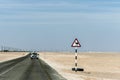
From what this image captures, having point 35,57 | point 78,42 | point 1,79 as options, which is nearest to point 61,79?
point 1,79

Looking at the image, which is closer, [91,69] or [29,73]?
[29,73]

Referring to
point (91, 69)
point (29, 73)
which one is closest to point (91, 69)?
point (91, 69)

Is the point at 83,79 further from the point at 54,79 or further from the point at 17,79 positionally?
the point at 17,79

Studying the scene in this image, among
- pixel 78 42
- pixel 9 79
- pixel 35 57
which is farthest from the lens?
pixel 35 57

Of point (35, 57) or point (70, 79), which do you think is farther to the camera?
point (35, 57)

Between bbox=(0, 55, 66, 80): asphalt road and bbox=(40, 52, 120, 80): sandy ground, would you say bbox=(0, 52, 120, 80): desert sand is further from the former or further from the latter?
bbox=(0, 55, 66, 80): asphalt road

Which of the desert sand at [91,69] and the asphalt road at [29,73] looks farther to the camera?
the desert sand at [91,69]

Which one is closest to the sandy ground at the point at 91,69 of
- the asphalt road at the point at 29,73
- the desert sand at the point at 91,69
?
the desert sand at the point at 91,69

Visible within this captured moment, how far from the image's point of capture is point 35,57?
96500 millimetres

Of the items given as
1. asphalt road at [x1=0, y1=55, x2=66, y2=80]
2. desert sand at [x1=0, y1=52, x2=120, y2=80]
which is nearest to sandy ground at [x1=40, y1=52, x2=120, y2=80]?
desert sand at [x1=0, y1=52, x2=120, y2=80]

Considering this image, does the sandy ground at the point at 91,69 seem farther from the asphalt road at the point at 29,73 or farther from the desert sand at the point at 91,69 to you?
the asphalt road at the point at 29,73

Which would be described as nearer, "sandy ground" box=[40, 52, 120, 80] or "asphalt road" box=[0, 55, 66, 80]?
"asphalt road" box=[0, 55, 66, 80]

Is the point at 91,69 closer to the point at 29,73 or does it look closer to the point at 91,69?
the point at 91,69

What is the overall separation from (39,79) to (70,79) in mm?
2288
